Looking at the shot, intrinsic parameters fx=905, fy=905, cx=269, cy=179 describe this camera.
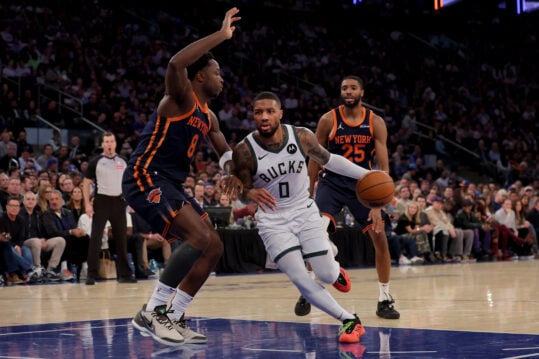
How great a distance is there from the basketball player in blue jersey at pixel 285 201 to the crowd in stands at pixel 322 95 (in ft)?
23.3

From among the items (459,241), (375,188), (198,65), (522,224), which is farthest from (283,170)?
(522,224)

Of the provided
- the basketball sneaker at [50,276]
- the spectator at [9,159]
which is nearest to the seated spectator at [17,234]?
the basketball sneaker at [50,276]

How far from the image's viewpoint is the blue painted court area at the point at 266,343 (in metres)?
5.26

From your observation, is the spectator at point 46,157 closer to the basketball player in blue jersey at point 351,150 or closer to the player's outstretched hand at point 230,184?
the basketball player in blue jersey at point 351,150

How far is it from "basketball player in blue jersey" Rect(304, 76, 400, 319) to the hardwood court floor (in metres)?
0.79

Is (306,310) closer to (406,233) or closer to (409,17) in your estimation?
(406,233)

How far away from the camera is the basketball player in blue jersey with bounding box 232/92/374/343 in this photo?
591 cm

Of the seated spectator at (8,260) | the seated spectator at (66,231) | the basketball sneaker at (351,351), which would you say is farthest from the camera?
the seated spectator at (66,231)

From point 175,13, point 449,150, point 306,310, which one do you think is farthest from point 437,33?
point 306,310

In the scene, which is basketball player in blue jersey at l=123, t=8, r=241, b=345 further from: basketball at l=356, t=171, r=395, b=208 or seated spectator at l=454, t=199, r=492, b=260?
seated spectator at l=454, t=199, r=492, b=260

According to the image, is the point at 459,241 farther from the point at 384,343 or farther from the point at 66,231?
the point at 384,343

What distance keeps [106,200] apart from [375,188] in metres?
6.33

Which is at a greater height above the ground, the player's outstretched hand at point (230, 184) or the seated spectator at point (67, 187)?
the seated spectator at point (67, 187)

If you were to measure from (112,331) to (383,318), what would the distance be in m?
2.16
